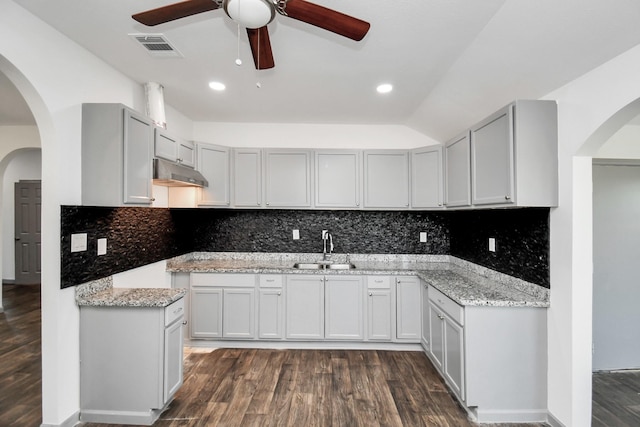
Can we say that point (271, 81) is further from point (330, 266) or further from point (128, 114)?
point (330, 266)

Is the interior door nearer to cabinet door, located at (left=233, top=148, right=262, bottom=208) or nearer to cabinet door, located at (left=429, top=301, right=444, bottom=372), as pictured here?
cabinet door, located at (left=233, top=148, right=262, bottom=208)

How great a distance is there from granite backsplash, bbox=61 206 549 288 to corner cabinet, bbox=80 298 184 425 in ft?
1.26

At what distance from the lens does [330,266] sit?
11.9ft

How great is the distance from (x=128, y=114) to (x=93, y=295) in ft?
4.46

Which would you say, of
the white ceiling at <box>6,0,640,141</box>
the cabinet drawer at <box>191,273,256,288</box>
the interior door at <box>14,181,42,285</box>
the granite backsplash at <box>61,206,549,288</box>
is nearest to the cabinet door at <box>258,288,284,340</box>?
the cabinet drawer at <box>191,273,256,288</box>

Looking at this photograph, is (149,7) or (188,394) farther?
(188,394)

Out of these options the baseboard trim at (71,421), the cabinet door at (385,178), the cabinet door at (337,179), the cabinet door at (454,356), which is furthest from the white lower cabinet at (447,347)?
the baseboard trim at (71,421)

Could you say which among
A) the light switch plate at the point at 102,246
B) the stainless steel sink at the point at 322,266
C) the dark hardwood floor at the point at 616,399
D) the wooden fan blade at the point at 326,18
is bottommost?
the dark hardwood floor at the point at 616,399

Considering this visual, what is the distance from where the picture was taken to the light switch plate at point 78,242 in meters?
2.01

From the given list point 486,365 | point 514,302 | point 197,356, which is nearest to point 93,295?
point 197,356

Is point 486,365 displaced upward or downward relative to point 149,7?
downward

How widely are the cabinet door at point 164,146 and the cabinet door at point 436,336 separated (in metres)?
2.83

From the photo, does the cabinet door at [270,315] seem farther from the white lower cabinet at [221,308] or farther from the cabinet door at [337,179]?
the cabinet door at [337,179]

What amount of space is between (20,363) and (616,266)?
580 cm
